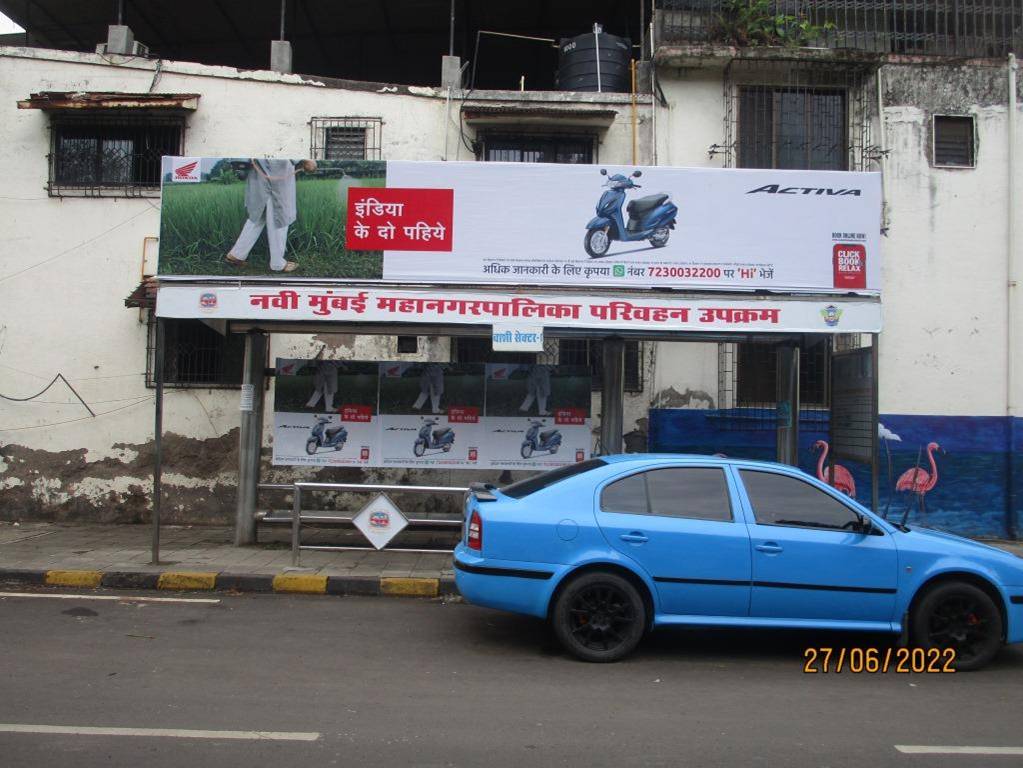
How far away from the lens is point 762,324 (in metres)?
8.92

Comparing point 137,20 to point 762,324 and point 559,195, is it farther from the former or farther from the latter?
point 762,324

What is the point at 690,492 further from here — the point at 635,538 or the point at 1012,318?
the point at 1012,318

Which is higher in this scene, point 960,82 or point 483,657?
point 960,82

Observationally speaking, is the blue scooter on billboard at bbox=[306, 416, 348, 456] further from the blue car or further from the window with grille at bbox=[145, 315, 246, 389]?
the blue car

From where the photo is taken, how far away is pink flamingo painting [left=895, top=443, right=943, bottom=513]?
12.2 m

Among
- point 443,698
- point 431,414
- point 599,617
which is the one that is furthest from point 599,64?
point 443,698

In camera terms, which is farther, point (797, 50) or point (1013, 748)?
point (797, 50)

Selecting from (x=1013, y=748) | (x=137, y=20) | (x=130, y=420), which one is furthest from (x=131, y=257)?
(x=1013, y=748)

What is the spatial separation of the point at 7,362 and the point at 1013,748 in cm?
1286

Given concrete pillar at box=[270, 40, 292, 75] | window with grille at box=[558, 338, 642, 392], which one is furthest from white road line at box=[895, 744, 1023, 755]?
concrete pillar at box=[270, 40, 292, 75]

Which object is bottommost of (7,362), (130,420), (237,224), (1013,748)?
(1013,748)

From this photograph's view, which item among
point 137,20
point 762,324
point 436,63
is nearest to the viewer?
point 762,324

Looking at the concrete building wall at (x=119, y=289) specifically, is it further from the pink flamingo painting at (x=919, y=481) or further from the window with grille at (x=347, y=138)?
the pink flamingo painting at (x=919, y=481)

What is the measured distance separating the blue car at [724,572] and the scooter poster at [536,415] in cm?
383
